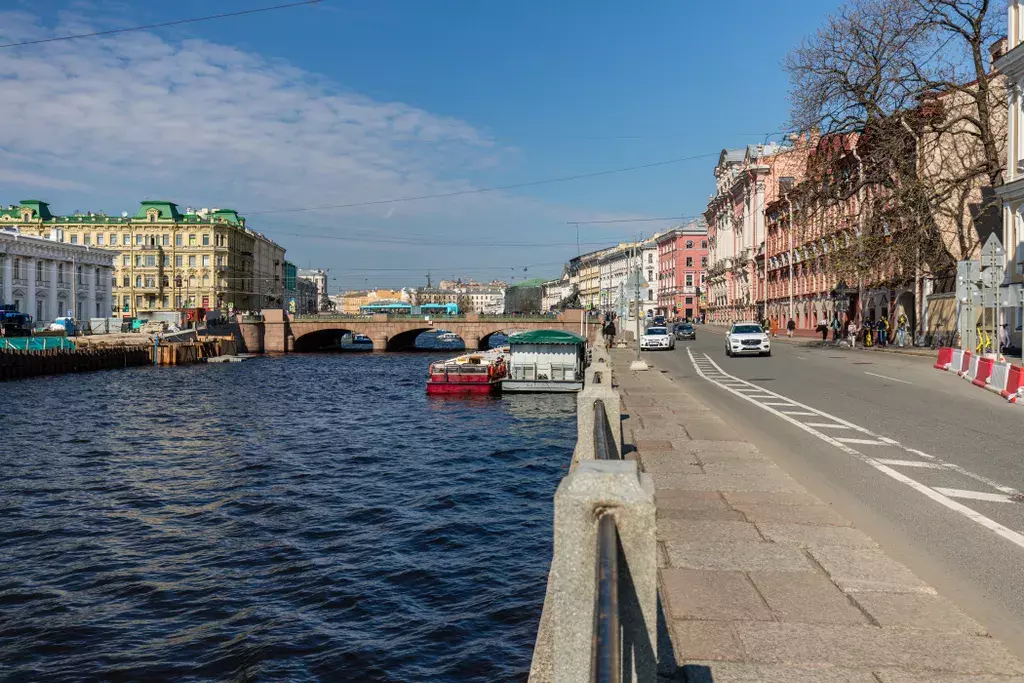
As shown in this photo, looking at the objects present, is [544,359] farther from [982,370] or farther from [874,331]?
[874,331]

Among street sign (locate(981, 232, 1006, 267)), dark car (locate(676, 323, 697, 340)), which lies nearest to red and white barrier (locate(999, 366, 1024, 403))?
street sign (locate(981, 232, 1006, 267))

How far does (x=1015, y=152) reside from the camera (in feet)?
111

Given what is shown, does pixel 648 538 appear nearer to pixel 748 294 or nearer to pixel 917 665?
pixel 917 665

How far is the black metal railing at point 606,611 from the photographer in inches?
93.3

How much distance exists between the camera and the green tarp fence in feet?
212

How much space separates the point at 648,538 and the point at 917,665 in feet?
8.15

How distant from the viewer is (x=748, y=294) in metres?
97.6

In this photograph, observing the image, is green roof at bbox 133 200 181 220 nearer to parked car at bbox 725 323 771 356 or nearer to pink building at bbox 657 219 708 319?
pink building at bbox 657 219 708 319

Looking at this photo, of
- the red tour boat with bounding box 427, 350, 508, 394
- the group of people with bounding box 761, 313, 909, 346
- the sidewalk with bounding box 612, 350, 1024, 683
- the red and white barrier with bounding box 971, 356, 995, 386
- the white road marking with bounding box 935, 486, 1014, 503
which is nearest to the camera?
the sidewalk with bounding box 612, 350, 1024, 683

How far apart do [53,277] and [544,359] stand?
78388mm

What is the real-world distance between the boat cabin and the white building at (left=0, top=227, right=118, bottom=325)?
6044cm

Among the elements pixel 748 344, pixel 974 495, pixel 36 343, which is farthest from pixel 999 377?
pixel 36 343

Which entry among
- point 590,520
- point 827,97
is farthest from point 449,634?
point 827,97

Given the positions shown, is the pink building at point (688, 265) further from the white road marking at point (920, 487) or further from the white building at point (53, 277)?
the white road marking at point (920, 487)
